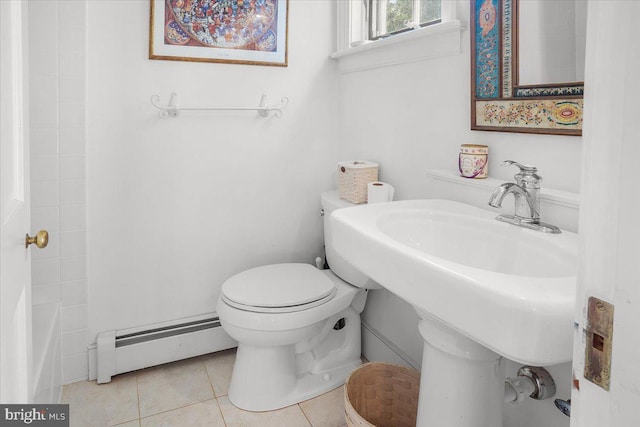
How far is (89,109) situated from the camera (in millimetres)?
1801

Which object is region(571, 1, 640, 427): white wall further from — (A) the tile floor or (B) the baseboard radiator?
(B) the baseboard radiator

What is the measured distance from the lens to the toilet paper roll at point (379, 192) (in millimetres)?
1752

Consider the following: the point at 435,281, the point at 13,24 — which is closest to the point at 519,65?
the point at 435,281

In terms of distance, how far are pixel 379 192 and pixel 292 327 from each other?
61cm

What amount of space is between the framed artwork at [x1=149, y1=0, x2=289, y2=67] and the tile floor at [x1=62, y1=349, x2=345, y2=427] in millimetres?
1387

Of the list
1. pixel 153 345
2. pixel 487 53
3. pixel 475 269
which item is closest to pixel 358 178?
pixel 487 53

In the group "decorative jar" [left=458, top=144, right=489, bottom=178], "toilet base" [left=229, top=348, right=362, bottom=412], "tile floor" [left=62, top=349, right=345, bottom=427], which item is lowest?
"tile floor" [left=62, top=349, right=345, bottom=427]

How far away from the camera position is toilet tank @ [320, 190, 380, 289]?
183 cm

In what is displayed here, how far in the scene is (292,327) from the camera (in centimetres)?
165

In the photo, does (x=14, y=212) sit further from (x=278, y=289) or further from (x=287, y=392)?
(x=287, y=392)

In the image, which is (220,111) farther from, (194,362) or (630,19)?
(630,19)

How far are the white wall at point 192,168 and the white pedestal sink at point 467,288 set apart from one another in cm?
94

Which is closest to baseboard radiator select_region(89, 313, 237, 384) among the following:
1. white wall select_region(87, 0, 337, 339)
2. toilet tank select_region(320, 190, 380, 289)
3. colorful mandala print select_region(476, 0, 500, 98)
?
white wall select_region(87, 0, 337, 339)

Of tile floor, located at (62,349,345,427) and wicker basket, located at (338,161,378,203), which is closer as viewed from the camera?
tile floor, located at (62,349,345,427)
